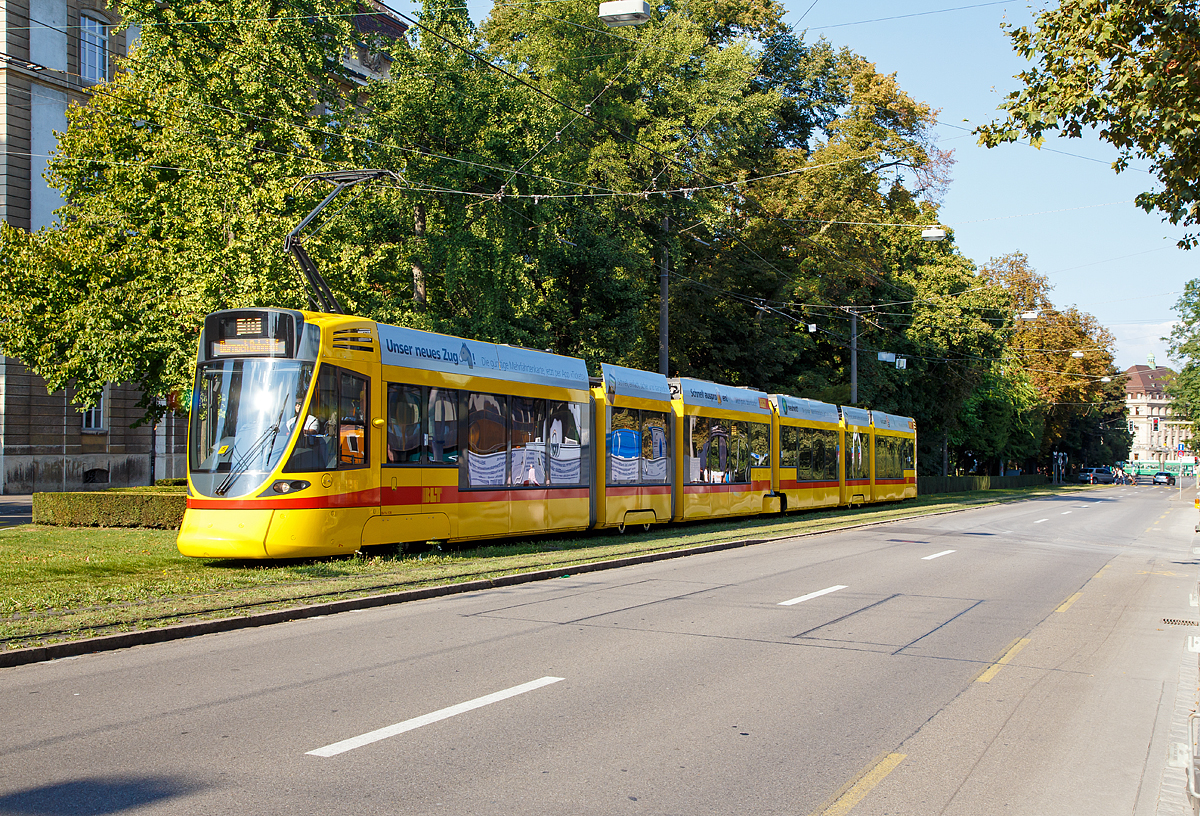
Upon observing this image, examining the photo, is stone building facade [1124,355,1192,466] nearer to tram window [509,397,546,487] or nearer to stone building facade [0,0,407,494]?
stone building facade [0,0,407,494]

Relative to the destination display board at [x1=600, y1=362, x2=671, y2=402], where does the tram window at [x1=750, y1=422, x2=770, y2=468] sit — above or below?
below

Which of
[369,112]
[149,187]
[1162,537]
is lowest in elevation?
[1162,537]

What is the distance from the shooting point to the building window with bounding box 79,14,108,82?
38.2 m

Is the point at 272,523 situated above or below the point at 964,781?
above

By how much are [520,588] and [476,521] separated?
13.8 ft

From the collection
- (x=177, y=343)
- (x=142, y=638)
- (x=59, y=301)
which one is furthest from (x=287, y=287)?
(x=142, y=638)

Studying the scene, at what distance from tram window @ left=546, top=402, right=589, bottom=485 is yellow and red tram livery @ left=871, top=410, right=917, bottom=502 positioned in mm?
22215

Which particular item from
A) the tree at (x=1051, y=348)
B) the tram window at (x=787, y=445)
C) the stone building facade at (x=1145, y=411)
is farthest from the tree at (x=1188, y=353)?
the stone building facade at (x=1145, y=411)

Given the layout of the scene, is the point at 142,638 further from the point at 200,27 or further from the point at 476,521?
the point at 200,27

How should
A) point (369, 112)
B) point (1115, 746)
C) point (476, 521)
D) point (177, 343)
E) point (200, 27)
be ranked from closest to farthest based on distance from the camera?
1. point (1115, 746)
2. point (476, 521)
3. point (177, 343)
4. point (200, 27)
5. point (369, 112)

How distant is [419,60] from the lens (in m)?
27.7

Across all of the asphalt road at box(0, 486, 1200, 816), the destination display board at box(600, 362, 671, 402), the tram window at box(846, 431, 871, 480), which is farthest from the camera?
the tram window at box(846, 431, 871, 480)

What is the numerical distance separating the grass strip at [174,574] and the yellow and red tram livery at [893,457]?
2037 cm

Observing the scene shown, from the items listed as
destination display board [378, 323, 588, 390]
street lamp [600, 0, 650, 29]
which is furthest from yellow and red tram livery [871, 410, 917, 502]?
street lamp [600, 0, 650, 29]
